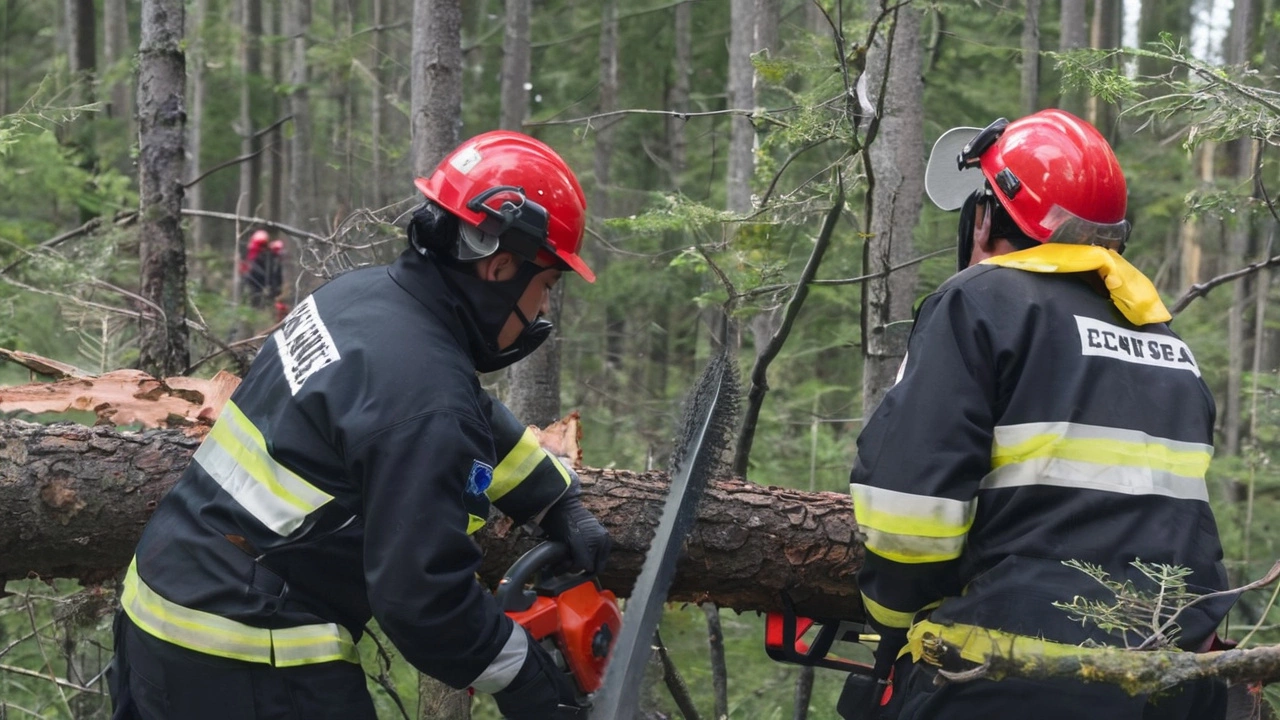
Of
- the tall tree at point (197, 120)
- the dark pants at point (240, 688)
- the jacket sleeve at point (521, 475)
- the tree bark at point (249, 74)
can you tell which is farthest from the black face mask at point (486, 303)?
the tree bark at point (249, 74)

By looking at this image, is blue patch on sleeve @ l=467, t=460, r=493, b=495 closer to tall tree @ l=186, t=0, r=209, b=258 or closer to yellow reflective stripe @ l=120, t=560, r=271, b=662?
yellow reflective stripe @ l=120, t=560, r=271, b=662

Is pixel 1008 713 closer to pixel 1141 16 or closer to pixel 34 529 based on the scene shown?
pixel 34 529

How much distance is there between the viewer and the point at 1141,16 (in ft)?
54.3

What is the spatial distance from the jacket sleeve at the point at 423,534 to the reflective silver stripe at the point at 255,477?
0.19 m

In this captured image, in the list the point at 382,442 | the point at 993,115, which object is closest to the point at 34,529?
the point at 382,442

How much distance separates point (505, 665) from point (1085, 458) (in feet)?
4.88

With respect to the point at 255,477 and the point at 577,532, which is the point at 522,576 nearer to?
the point at 577,532

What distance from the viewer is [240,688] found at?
2.56m

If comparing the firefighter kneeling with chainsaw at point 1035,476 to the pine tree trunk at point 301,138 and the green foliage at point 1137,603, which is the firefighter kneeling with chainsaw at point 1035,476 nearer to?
the green foliage at point 1137,603

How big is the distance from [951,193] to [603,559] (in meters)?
1.55

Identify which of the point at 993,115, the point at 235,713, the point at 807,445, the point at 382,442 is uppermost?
the point at 993,115

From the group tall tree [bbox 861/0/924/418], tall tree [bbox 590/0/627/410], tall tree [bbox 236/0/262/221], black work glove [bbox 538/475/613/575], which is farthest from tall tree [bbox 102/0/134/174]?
black work glove [bbox 538/475/613/575]

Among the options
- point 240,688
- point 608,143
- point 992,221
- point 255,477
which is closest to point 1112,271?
point 992,221

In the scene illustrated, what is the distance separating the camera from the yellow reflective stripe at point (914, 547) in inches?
100
